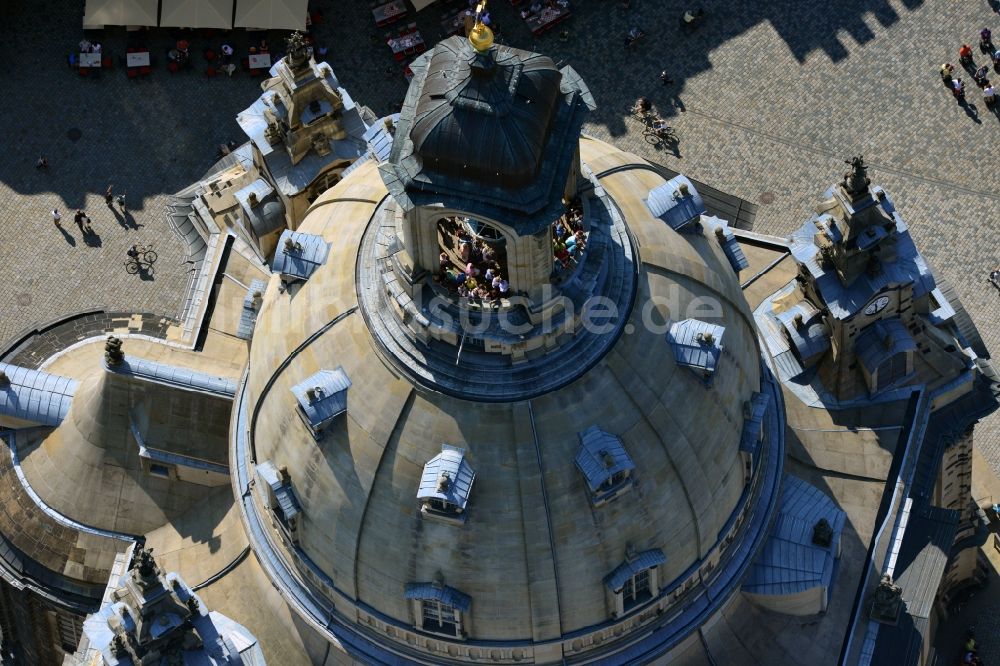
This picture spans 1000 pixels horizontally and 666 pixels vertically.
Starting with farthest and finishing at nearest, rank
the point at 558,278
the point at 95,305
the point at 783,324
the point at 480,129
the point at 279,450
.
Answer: the point at 95,305
the point at 783,324
the point at 279,450
the point at 558,278
the point at 480,129

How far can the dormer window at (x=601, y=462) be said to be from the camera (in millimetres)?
86875

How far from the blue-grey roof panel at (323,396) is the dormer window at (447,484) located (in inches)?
201

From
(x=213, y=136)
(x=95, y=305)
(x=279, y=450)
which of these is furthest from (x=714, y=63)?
(x=279, y=450)

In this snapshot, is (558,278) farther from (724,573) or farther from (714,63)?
(714,63)

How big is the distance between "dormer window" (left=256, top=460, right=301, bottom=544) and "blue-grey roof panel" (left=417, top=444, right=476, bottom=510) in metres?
8.35

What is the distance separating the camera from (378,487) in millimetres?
89375

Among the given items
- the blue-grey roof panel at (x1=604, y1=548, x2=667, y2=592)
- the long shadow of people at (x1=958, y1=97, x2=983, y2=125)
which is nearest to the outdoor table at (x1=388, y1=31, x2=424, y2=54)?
the long shadow of people at (x1=958, y1=97, x2=983, y2=125)

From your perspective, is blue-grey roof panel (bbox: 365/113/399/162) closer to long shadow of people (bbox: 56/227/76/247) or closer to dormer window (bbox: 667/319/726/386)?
dormer window (bbox: 667/319/726/386)

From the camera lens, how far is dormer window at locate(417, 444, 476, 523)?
86250 mm

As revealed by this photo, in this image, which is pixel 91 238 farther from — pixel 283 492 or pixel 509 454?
pixel 509 454

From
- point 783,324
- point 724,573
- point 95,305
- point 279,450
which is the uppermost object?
point 95,305

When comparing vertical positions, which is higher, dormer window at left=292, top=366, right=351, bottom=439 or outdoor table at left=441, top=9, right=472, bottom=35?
outdoor table at left=441, top=9, right=472, bottom=35

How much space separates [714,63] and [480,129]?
60.8 metres

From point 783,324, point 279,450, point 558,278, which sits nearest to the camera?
point 558,278
